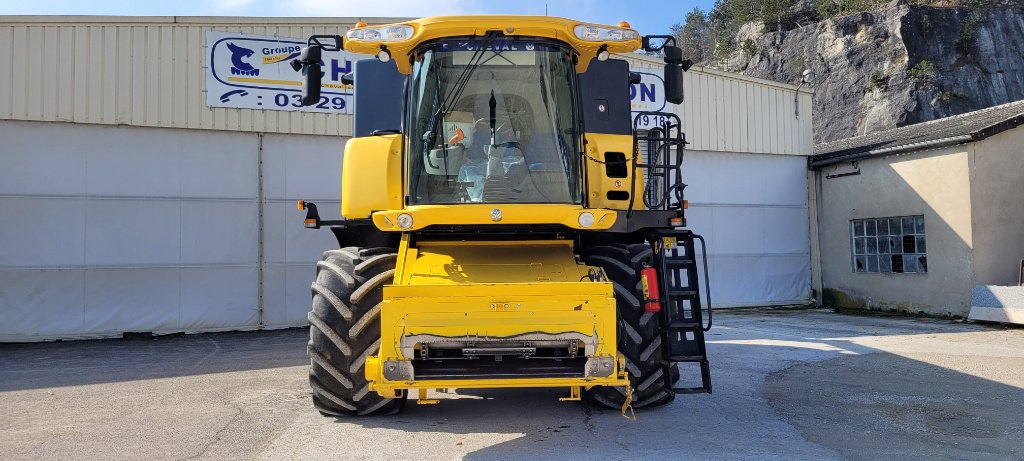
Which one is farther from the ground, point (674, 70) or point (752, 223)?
point (674, 70)

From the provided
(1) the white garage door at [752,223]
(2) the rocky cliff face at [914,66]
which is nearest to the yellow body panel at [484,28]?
(1) the white garage door at [752,223]

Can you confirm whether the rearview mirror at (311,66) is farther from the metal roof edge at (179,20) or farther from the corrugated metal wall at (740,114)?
the corrugated metal wall at (740,114)

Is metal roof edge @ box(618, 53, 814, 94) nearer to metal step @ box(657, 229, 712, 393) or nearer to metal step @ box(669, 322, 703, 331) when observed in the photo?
metal step @ box(657, 229, 712, 393)

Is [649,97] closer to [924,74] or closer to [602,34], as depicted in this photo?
[602,34]

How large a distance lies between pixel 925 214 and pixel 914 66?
28.1 m

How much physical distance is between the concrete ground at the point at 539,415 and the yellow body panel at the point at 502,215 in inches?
58.1

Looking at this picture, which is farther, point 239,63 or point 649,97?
point 649,97

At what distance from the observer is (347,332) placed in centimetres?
536

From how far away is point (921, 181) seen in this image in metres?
14.9

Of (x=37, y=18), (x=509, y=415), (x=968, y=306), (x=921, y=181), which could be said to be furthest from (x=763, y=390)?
(x=37, y=18)

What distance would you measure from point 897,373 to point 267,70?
433 inches

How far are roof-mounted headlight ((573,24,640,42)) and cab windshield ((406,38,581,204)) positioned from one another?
0.22 metres

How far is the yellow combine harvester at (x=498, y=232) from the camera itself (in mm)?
4859

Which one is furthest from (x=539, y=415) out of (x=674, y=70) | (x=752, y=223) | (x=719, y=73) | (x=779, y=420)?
(x=719, y=73)
